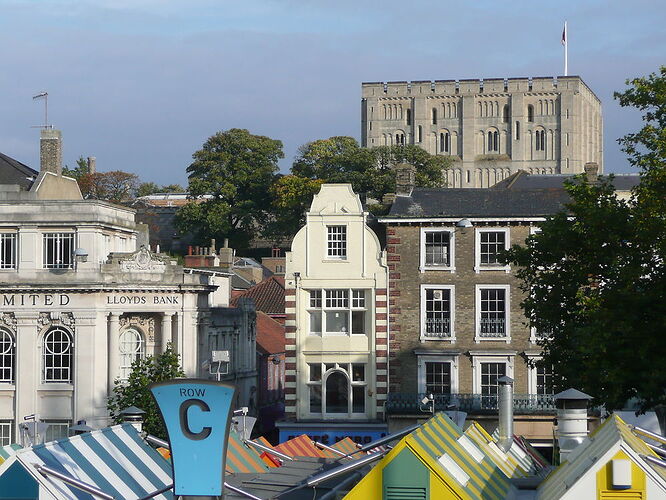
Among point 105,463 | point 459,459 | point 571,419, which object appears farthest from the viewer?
point 571,419

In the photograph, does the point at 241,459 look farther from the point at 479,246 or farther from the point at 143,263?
the point at 143,263

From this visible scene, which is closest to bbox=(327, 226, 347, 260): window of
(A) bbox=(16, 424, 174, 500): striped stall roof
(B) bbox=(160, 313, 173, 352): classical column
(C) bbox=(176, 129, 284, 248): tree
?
(B) bbox=(160, 313, 173, 352): classical column

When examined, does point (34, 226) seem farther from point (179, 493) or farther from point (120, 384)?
point (179, 493)

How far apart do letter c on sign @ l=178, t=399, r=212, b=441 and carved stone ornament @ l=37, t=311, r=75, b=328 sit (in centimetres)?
4030

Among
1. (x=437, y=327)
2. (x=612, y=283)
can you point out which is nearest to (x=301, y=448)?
(x=612, y=283)

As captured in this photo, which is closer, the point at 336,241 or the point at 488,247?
the point at 488,247

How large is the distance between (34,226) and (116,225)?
358cm

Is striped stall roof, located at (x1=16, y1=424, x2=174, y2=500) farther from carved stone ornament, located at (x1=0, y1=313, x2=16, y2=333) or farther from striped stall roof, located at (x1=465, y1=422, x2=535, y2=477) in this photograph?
carved stone ornament, located at (x1=0, y1=313, x2=16, y2=333)

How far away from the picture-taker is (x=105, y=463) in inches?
868

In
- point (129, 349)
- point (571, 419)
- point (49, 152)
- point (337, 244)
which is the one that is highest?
point (49, 152)

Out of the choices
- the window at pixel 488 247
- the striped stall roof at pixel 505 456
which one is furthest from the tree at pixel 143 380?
the striped stall roof at pixel 505 456

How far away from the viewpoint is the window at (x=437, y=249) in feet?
181

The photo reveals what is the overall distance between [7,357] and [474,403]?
1858 cm

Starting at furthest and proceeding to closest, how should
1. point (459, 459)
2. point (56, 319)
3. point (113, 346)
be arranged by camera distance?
point (113, 346) < point (56, 319) < point (459, 459)
